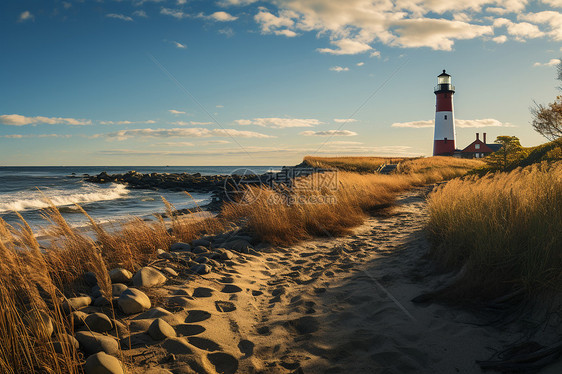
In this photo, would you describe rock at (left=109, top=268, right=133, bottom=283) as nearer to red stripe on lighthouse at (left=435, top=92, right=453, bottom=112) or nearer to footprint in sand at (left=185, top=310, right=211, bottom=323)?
footprint in sand at (left=185, top=310, right=211, bottom=323)

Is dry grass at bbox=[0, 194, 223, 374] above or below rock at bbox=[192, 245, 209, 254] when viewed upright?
above

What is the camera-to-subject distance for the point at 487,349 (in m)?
2.62

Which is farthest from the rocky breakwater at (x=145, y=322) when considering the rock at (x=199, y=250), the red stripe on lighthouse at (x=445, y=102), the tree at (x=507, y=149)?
the red stripe on lighthouse at (x=445, y=102)

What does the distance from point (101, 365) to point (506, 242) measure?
4.00 metres

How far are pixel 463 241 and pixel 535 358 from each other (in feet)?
6.96

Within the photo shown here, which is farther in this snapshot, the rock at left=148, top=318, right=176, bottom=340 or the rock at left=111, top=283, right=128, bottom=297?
the rock at left=111, top=283, right=128, bottom=297

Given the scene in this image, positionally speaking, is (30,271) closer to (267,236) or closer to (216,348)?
A: (216,348)

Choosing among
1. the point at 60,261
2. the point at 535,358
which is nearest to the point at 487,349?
the point at 535,358

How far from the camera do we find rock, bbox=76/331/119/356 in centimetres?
239

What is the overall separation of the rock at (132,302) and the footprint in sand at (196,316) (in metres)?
0.43

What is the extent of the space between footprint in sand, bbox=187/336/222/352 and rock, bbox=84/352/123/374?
708 millimetres

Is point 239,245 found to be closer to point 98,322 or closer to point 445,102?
point 98,322

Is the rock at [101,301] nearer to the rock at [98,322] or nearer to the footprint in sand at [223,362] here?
the rock at [98,322]

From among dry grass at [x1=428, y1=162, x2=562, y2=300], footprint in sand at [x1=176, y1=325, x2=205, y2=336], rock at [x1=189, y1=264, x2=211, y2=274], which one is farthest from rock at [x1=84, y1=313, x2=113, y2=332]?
dry grass at [x1=428, y1=162, x2=562, y2=300]
